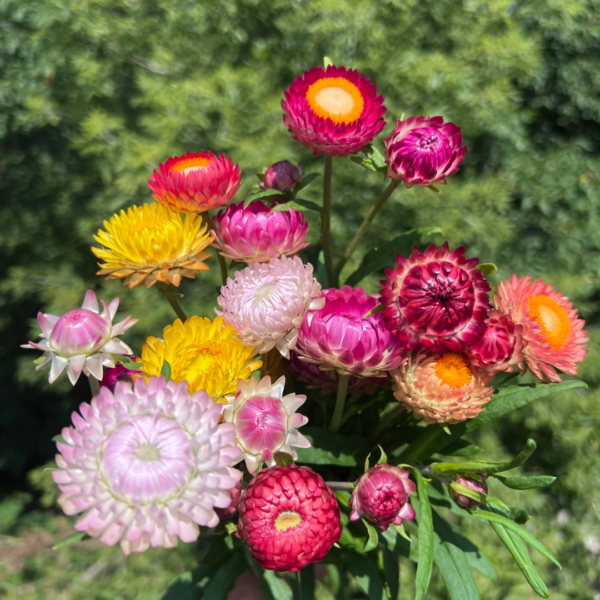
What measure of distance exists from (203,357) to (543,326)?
420mm

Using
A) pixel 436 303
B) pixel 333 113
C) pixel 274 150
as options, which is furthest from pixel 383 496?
pixel 274 150

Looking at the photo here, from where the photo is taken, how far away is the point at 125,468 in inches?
17.5

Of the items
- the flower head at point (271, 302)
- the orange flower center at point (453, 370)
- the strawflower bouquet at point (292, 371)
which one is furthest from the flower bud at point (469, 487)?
the flower head at point (271, 302)

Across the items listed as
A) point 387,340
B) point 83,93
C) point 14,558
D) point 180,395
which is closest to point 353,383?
point 387,340

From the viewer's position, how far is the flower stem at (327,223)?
715 mm

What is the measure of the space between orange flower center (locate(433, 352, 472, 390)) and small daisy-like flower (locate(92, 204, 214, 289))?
30 cm

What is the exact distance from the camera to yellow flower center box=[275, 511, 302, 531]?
521mm

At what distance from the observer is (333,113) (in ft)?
2.11

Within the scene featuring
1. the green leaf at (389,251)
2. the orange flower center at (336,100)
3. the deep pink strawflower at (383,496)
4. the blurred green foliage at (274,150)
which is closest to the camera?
the deep pink strawflower at (383,496)

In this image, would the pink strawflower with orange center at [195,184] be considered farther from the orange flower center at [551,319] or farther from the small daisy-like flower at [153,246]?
the orange flower center at [551,319]

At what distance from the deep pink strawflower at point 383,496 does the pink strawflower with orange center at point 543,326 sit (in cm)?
22

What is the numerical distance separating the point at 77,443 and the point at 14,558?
2.16 meters

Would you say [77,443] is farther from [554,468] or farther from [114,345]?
[554,468]

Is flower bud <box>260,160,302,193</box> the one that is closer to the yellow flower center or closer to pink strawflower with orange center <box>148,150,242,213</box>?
pink strawflower with orange center <box>148,150,242,213</box>
